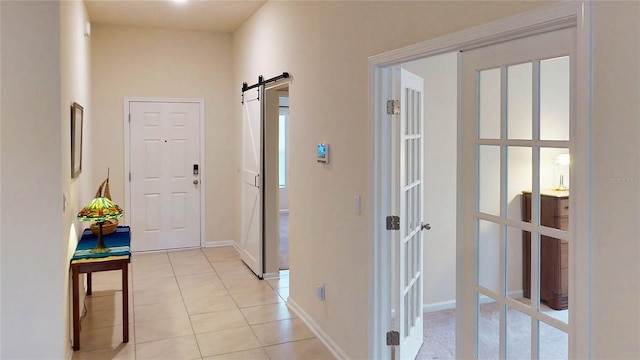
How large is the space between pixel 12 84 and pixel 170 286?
2.79m

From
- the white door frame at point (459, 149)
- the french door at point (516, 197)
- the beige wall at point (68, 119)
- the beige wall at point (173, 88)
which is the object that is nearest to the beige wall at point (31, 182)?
the beige wall at point (68, 119)

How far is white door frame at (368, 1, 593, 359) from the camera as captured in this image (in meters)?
1.61

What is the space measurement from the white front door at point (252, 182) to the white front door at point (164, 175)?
971 mm

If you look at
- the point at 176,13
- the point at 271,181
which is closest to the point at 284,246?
the point at 271,181

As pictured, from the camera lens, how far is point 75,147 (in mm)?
3635

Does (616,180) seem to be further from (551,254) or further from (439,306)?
(439,306)

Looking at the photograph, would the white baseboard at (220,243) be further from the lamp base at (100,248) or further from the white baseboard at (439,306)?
the white baseboard at (439,306)

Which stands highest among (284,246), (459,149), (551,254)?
(459,149)

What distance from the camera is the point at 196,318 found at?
412 cm

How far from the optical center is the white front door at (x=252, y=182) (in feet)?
17.3

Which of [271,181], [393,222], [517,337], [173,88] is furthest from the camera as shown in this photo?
[173,88]

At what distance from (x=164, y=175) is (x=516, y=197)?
5322mm

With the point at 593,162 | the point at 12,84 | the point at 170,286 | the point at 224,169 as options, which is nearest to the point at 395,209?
the point at 593,162

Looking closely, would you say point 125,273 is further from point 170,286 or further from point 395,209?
point 395,209
